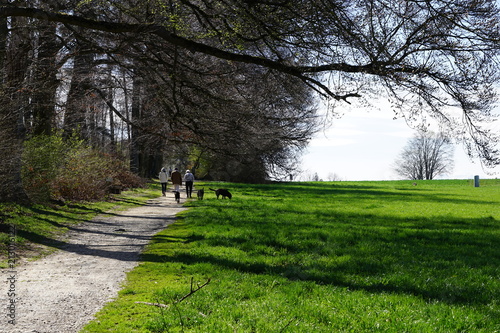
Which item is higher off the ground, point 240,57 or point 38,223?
point 240,57

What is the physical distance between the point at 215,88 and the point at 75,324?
10.2 m

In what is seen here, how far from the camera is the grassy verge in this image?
10.7 m

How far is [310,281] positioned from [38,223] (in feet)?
30.5

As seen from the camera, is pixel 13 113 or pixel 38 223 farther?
pixel 13 113

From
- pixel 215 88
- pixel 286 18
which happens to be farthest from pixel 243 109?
pixel 286 18

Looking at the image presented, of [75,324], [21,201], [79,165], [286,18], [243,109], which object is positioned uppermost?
[286,18]

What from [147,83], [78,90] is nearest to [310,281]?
[147,83]

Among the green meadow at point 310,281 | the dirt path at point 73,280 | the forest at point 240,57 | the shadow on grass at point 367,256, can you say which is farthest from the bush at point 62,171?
the shadow on grass at point 367,256

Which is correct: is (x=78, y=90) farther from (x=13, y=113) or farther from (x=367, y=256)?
(x=367, y=256)

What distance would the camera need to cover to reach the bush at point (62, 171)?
16219 mm

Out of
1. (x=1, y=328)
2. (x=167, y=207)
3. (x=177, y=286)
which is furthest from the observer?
(x=167, y=207)

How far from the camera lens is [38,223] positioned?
13.5m

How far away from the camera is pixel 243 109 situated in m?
15.5

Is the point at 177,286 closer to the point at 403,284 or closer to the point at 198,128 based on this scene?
the point at 403,284
